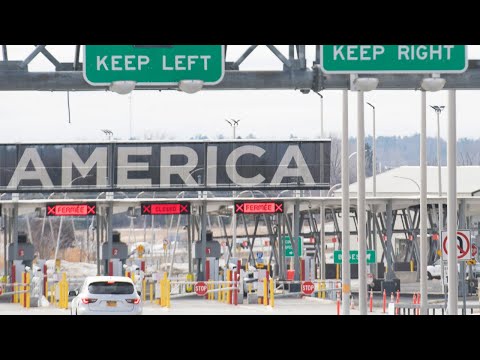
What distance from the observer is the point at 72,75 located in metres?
20.5

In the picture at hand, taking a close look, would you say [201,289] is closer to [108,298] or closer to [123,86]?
[108,298]

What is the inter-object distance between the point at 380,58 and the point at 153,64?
3.50 meters

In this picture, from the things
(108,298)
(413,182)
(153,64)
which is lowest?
(108,298)

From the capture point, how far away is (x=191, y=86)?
795 inches

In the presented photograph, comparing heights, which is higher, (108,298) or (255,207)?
(255,207)

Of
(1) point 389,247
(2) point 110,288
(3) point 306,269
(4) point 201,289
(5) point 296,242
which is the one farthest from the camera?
(3) point 306,269

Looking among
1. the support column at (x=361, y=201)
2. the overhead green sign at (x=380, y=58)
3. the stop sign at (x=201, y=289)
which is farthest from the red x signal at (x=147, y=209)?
the overhead green sign at (x=380, y=58)

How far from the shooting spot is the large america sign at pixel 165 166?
51.2m

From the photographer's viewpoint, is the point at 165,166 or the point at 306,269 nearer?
the point at 306,269

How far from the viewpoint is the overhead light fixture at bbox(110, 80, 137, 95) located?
20.1 m

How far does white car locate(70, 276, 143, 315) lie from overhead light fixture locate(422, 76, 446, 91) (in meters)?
10.2

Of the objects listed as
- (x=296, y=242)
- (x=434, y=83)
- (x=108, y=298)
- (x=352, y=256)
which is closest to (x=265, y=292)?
(x=352, y=256)

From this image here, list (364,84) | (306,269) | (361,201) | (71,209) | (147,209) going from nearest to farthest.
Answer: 1. (364,84)
2. (361,201)
3. (71,209)
4. (147,209)
5. (306,269)
